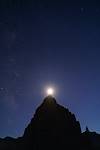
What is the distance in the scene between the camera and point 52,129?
287ft

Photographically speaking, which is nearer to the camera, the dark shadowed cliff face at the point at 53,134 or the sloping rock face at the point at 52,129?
the sloping rock face at the point at 52,129

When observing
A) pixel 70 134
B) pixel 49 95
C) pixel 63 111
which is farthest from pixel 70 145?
pixel 49 95

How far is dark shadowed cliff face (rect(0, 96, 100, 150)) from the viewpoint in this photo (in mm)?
84331

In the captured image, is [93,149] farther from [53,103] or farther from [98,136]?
[53,103]

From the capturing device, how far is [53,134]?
8631 cm

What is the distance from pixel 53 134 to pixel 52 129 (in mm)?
2096

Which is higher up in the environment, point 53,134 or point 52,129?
point 52,129

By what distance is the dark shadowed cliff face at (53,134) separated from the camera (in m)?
84.3

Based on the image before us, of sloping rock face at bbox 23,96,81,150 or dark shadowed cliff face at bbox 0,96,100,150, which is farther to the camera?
dark shadowed cliff face at bbox 0,96,100,150

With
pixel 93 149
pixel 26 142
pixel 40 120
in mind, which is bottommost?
pixel 93 149

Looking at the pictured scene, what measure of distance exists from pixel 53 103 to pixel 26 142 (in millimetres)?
20170

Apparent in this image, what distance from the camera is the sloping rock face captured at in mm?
84188

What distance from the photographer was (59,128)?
88.3 meters

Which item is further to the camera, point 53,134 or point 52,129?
point 52,129
